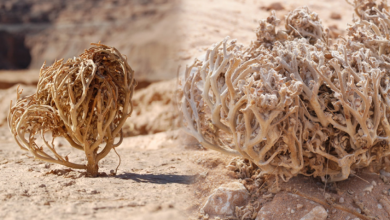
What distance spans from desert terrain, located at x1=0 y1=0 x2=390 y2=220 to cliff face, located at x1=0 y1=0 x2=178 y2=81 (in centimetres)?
4

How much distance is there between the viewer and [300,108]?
8.72ft

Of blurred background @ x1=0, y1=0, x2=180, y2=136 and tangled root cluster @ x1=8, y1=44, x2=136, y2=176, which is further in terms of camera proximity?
blurred background @ x1=0, y1=0, x2=180, y2=136

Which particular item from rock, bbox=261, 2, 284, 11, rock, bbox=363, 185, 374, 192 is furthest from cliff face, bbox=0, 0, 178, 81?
rock, bbox=363, 185, 374, 192

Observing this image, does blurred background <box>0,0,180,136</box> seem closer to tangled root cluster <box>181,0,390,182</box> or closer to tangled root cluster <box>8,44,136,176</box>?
tangled root cluster <box>8,44,136,176</box>

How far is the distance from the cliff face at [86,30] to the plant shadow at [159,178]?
11.5 ft

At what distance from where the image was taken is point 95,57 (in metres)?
3.02

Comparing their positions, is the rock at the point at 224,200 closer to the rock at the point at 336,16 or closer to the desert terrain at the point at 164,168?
the desert terrain at the point at 164,168

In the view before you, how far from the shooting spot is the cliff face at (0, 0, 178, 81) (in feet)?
25.0

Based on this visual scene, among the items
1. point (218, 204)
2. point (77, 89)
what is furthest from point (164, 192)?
point (77, 89)

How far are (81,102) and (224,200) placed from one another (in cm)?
128

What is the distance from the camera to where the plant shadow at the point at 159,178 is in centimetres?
301

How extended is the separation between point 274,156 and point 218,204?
22.1 inches

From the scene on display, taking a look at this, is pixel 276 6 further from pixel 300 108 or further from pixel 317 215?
pixel 317 215

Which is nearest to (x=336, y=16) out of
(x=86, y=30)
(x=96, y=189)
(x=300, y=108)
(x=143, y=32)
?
(x=143, y=32)
